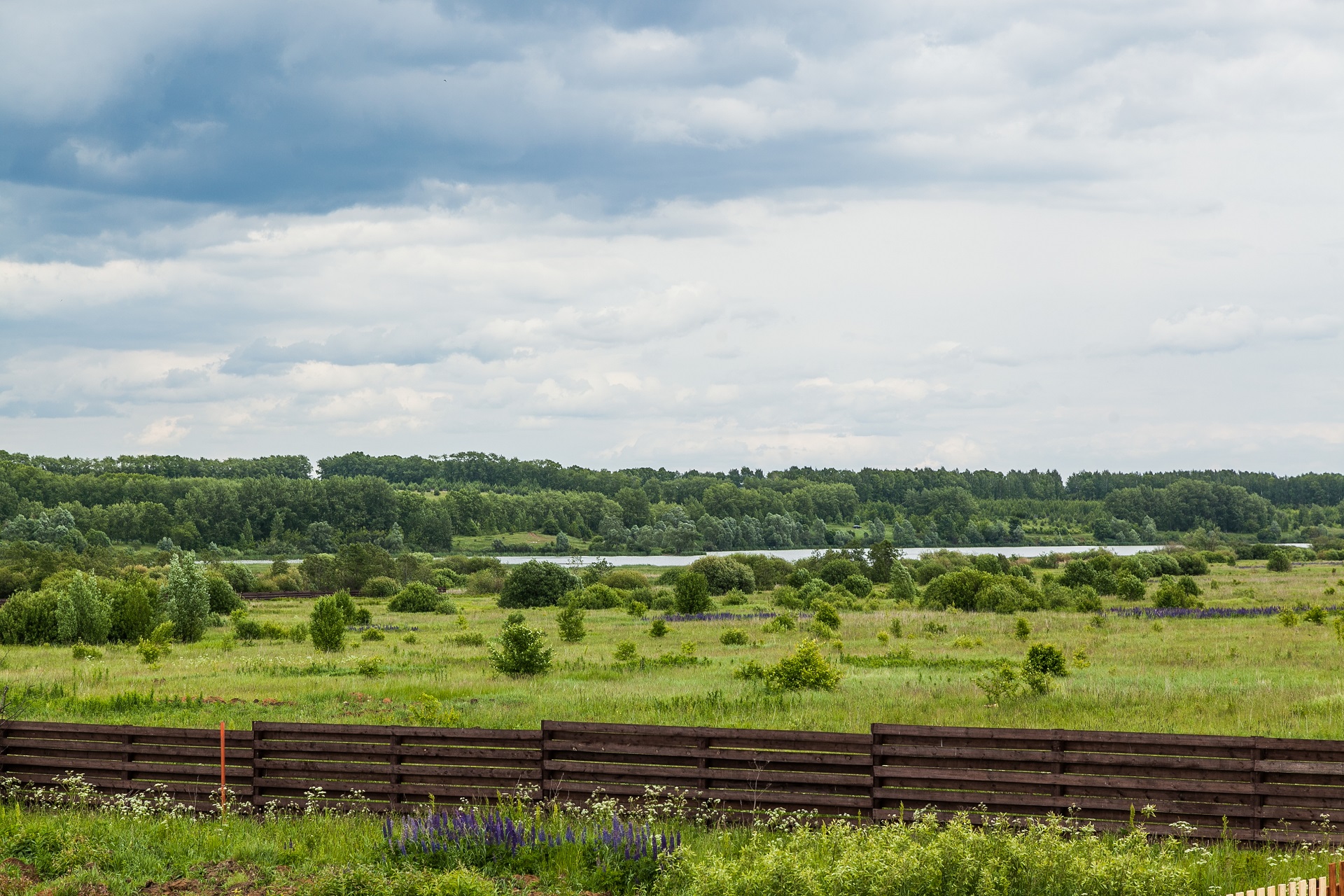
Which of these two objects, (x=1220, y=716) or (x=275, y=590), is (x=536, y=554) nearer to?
(x=275, y=590)

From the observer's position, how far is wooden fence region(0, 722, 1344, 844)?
1330 cm

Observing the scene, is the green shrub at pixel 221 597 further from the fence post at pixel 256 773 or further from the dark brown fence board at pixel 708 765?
the dark brown fence board at pixel 708 765

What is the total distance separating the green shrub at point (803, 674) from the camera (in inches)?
1058

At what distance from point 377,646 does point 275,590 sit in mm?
49337

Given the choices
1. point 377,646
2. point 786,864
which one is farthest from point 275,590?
point 786,864

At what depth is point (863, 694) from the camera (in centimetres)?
2564

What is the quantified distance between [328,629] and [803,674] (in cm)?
2077

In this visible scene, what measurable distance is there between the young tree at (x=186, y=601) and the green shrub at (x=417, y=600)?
17.3 m

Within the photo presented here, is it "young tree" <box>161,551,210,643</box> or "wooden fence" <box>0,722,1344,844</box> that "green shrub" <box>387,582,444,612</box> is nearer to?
"young tree" <box>161,551,210,643</box>

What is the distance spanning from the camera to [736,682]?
28844mm

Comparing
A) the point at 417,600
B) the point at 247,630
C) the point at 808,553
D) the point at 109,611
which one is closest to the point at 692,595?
the point at 417,600

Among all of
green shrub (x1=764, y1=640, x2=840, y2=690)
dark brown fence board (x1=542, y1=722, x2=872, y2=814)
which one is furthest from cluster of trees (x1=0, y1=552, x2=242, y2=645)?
dark brown fence board (x1=542, y1=722, x2=872, y2=814)

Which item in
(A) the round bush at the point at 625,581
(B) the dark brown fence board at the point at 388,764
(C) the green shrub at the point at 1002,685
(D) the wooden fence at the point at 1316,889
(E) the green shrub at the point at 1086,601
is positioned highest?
(D) the wooden fence at the point at 1316,889

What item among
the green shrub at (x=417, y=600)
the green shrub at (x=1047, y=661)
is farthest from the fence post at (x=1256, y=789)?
the green shrub at (x=417, y=600)
